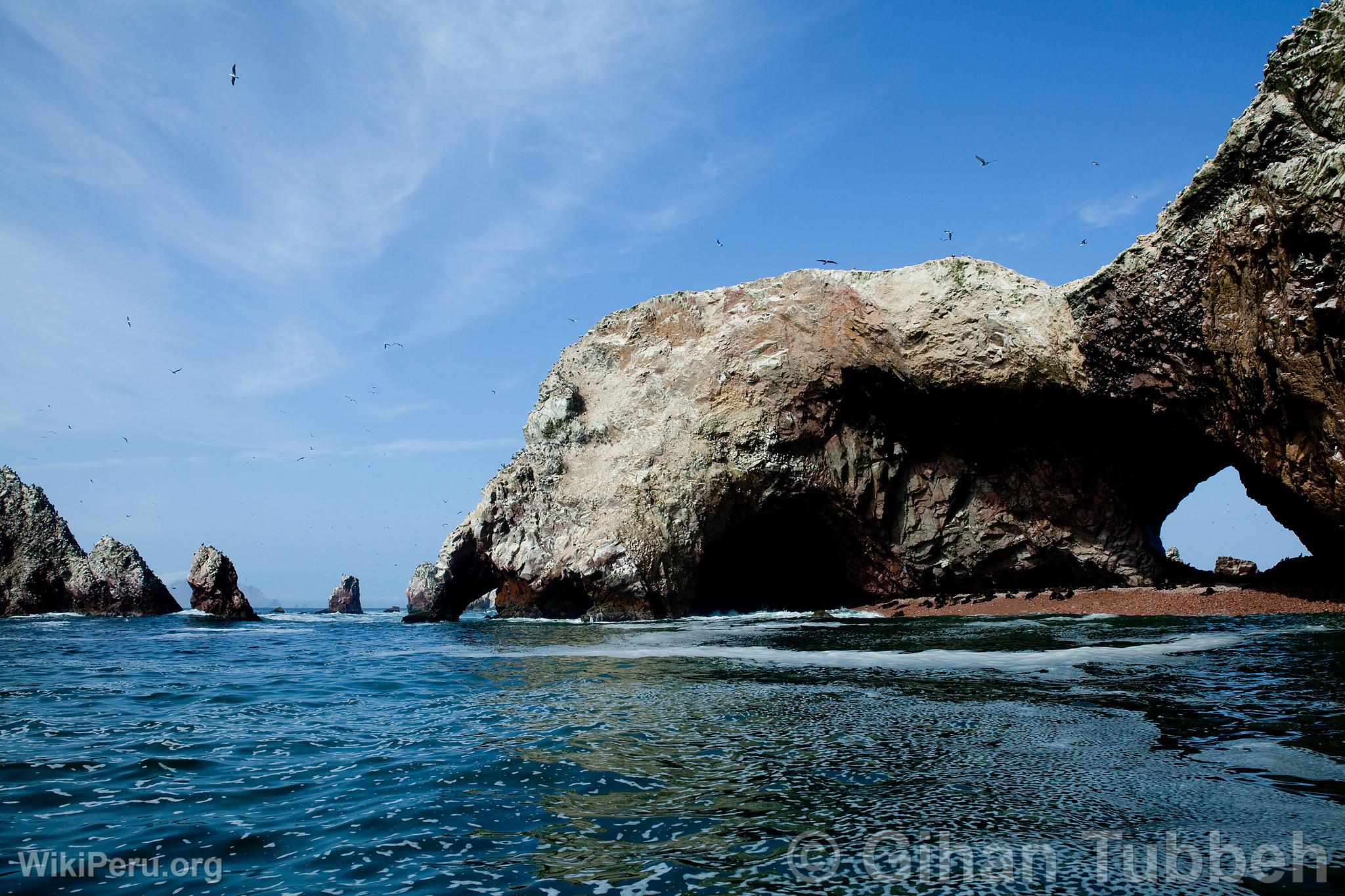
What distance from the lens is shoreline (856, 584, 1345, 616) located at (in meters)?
17.5

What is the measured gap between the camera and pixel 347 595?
245 ft

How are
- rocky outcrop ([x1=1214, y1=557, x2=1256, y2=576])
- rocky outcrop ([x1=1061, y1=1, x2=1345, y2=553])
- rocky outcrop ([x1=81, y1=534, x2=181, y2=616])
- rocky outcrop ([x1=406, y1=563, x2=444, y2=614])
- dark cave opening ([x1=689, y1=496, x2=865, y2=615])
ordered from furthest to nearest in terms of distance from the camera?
rocky outcrop ([x1=406, y1=563, x2=444, y2=614]), rocky outcrop ([x1=81, y1=534, x2=181, y2=616]), dark cave opening ([x1=689, y1=496, x2=865, y2=615]), rocky outcrop ([x1=1214, y1=557, x2=1256, y2=576]), rocky outcrop ([x1=1061, y1=1, x2=1345, y2=553])

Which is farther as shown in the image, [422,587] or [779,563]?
[422,587]

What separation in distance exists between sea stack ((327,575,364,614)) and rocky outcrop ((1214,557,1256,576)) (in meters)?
71.2

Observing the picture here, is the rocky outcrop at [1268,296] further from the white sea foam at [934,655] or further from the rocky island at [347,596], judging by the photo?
the rocky island at [347,596]

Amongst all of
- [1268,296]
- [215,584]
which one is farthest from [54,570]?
[1268,296]

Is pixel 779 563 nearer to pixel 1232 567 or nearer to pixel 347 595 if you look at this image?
pixel 1232 567

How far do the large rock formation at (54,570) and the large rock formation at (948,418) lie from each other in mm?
17880

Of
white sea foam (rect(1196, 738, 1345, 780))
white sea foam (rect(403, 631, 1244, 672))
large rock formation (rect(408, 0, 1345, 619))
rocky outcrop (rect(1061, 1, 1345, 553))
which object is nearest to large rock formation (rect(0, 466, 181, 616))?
large rock formation (rect(408, 0, 1345, 619))

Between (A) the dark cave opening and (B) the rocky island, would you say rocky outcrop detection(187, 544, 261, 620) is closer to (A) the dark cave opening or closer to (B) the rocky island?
(A) the dark cave opening

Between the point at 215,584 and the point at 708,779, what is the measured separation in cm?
3930

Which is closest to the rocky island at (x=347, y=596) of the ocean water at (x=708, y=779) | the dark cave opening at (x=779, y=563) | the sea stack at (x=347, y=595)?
the sea stack at (x=347, y=595)

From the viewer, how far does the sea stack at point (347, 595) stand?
74.6 meters

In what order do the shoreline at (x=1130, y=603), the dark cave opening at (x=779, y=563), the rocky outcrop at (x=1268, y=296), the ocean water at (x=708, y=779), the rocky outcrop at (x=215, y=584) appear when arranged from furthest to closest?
the rocky outcrop at (x=215, y=584) < the dark cave opening at (x=779, y=563) < the shoreline at (x=1130, y=603) < the rocky outcrop at (x=1268, y=296) < the ocean water at (x=708, y=779)
